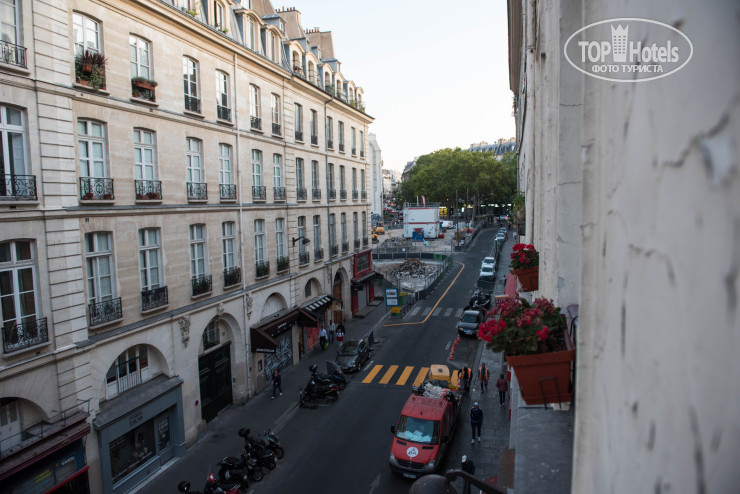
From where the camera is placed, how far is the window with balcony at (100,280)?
14.6 m

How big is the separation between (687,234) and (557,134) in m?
4.00

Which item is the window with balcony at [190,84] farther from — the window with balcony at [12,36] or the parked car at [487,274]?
the parked car at [487,274]

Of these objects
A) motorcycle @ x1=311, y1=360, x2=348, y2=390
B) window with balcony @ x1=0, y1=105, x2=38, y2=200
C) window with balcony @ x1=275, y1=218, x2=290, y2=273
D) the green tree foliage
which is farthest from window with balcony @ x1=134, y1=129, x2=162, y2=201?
the green tree foliage

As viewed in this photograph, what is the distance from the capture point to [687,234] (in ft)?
3.53

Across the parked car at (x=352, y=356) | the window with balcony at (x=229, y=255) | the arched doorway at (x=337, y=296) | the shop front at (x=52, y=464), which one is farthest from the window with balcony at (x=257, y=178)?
the shop front at (x=52, y=464)

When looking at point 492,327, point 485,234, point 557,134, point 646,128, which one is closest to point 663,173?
point 646,128

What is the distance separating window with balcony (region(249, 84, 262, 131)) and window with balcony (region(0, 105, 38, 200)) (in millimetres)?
→ 11442

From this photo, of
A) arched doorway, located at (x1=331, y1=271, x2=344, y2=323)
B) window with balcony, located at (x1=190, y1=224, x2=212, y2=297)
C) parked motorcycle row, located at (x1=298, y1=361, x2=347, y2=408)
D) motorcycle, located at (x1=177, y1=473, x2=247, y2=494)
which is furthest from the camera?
arched doorway, located at (x1=331, y1=271, x2=344, y2=323)

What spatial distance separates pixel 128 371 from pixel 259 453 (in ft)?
16.3

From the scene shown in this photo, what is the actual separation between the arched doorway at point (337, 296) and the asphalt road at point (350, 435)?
4187 mm

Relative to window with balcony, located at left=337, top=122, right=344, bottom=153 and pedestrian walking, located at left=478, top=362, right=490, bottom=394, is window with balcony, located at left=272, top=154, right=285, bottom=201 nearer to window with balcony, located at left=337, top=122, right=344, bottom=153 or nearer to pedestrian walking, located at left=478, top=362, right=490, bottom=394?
window with balcony, located at left=337, top=122, right=344, bottom=153

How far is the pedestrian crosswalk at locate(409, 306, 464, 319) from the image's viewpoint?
35.8m

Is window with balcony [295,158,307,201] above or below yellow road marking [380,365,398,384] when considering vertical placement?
above

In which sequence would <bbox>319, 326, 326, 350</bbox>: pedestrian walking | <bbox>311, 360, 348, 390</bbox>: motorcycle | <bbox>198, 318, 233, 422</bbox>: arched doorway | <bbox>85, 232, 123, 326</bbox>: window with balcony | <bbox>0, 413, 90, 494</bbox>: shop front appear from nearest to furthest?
<bbox>0, 413, 90, 494</bbox>: shop front, <bbox>85, 232, 123, 326</bbox>: window with balcony, <bbox>198, 318, 233, 422</bbox>: arched doorway, <bbox>311, 360, 348, 390</bbox>: motorcycle, <bbox>319, 326, 326, 350</bbox>: pedestrian walking
